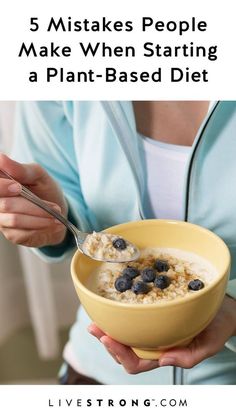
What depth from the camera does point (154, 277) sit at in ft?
1.93

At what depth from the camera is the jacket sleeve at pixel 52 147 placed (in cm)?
78

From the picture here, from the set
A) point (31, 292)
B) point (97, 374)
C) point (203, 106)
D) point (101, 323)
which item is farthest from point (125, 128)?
point (31, 292)

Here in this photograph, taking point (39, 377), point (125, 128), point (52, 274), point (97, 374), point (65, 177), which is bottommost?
point (39, 377)

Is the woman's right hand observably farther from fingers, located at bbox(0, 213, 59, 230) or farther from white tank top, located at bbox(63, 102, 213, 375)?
white tank top, located at bbox(63, 102, 213, 375)

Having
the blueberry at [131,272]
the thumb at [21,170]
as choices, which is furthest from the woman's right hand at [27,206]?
the blueberry at [131,272]

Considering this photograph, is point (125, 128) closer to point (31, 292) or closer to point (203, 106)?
point (203, 106)

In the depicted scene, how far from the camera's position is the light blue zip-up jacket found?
2.15ft

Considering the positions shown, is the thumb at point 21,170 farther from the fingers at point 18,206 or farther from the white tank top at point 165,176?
the white tank top at point 165,176

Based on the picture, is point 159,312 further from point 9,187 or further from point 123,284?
point 9,187

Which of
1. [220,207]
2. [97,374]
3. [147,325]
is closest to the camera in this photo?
[147,325]

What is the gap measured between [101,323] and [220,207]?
211mm

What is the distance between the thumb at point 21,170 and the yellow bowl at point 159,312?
0.37 feet

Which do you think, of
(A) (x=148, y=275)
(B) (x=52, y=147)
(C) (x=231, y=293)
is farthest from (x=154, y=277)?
(B) (x=52, y=147)
